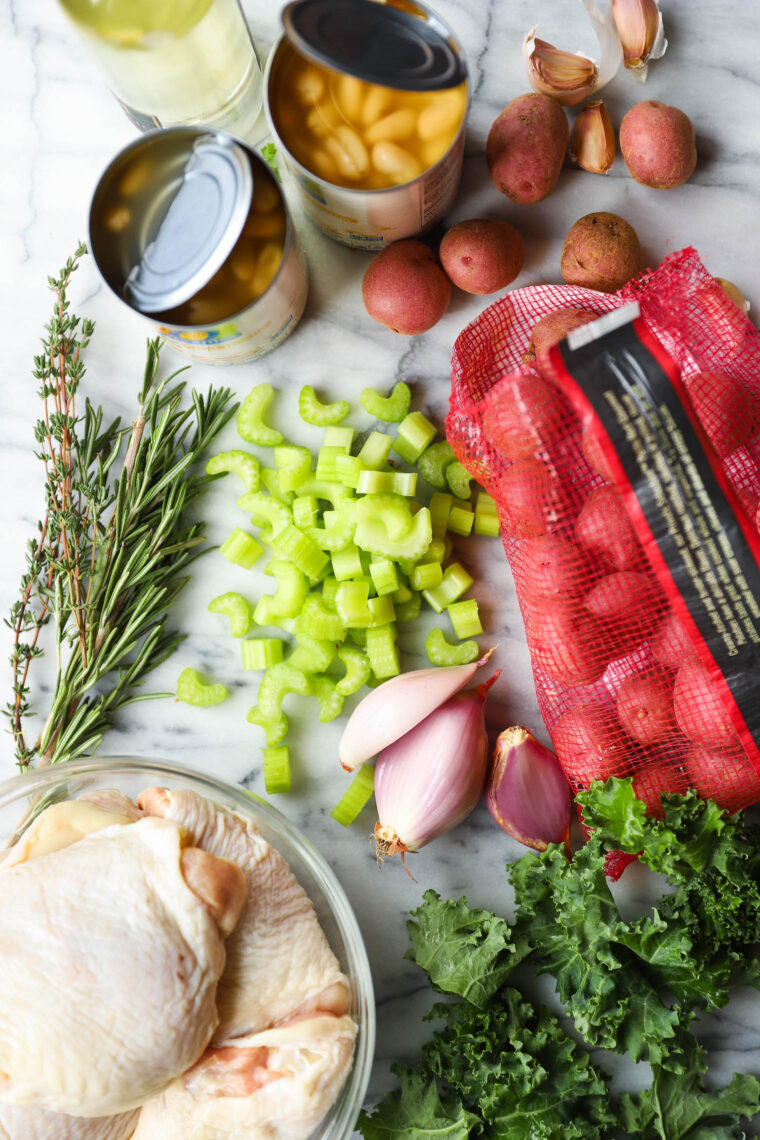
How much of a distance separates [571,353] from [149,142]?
640mm

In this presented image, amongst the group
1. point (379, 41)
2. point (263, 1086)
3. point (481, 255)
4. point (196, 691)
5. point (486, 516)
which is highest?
point (379, 41)

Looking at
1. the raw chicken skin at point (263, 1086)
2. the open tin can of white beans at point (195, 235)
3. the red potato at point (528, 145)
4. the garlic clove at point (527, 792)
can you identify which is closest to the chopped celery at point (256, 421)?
the open tin can of white beans at point (195, 235)

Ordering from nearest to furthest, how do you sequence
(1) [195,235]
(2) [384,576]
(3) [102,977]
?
1. (3) [102,977]
2. (1) [195,235]
3. (2) [384,576]

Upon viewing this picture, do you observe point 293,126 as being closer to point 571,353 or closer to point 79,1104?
point 571,353

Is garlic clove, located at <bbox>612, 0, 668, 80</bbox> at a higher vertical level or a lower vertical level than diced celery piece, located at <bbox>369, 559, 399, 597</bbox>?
higher

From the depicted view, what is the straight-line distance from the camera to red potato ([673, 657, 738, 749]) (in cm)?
104

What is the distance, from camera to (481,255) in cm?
119

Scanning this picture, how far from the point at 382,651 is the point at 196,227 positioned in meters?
0.66

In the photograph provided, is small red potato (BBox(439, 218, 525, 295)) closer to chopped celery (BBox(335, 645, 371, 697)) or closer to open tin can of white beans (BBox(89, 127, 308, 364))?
open tin can of white beans (BBox(89, 127, 308, 364))

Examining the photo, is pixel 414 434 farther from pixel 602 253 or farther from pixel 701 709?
pixel 701 709

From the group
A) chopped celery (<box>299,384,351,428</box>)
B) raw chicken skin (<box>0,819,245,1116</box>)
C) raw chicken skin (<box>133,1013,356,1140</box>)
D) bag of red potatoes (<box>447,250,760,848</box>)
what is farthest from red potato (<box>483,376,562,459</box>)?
raw chicken skin (<box>133,1013,356,1140</box>)

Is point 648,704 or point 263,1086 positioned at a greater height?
point 648,704

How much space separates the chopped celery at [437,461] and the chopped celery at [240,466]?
0.86ft

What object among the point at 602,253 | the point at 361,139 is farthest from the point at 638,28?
the point at 361,139
